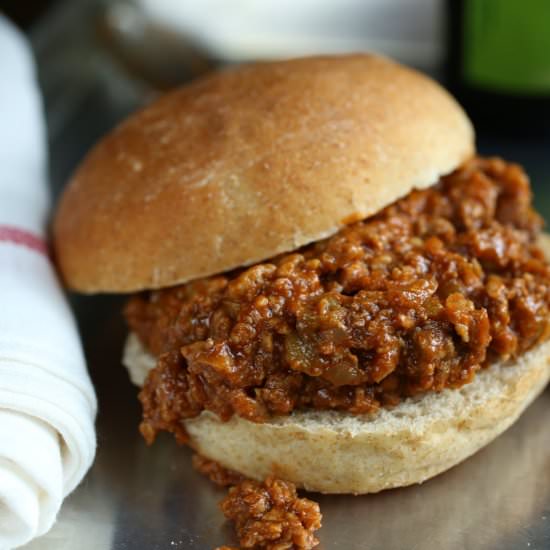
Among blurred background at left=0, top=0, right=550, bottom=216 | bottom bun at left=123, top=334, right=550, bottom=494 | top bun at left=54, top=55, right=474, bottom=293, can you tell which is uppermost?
top bun at left=54, top=55, right=474, bottom=293

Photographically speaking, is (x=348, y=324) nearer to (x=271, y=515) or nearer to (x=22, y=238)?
(x=271, y=515)

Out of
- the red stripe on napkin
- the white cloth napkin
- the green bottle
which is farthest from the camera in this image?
the green bottle

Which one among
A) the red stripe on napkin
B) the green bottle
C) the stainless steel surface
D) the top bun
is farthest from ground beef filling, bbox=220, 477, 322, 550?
the green bottle

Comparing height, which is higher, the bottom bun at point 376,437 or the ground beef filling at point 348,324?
the ground beef filling at point 348,324

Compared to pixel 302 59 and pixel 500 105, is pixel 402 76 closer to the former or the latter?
pixel 302 59

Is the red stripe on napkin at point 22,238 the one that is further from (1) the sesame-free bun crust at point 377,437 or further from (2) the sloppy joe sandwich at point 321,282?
(1) the sesame-free bun crust at point 377,437

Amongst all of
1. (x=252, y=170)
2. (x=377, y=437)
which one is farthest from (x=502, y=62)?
(x=377, y=437)

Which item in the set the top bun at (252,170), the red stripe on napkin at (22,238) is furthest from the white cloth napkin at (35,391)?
the top bun at (252,170)

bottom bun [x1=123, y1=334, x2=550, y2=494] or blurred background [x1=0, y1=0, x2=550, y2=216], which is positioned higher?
bottom bun [x1=123, y1=334, x2=550, y2=494]

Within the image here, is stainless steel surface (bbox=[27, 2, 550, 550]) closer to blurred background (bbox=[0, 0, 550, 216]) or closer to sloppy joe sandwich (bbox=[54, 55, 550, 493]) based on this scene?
sloppy joe sandwich (bbox=[54, 55, 550, 493])
